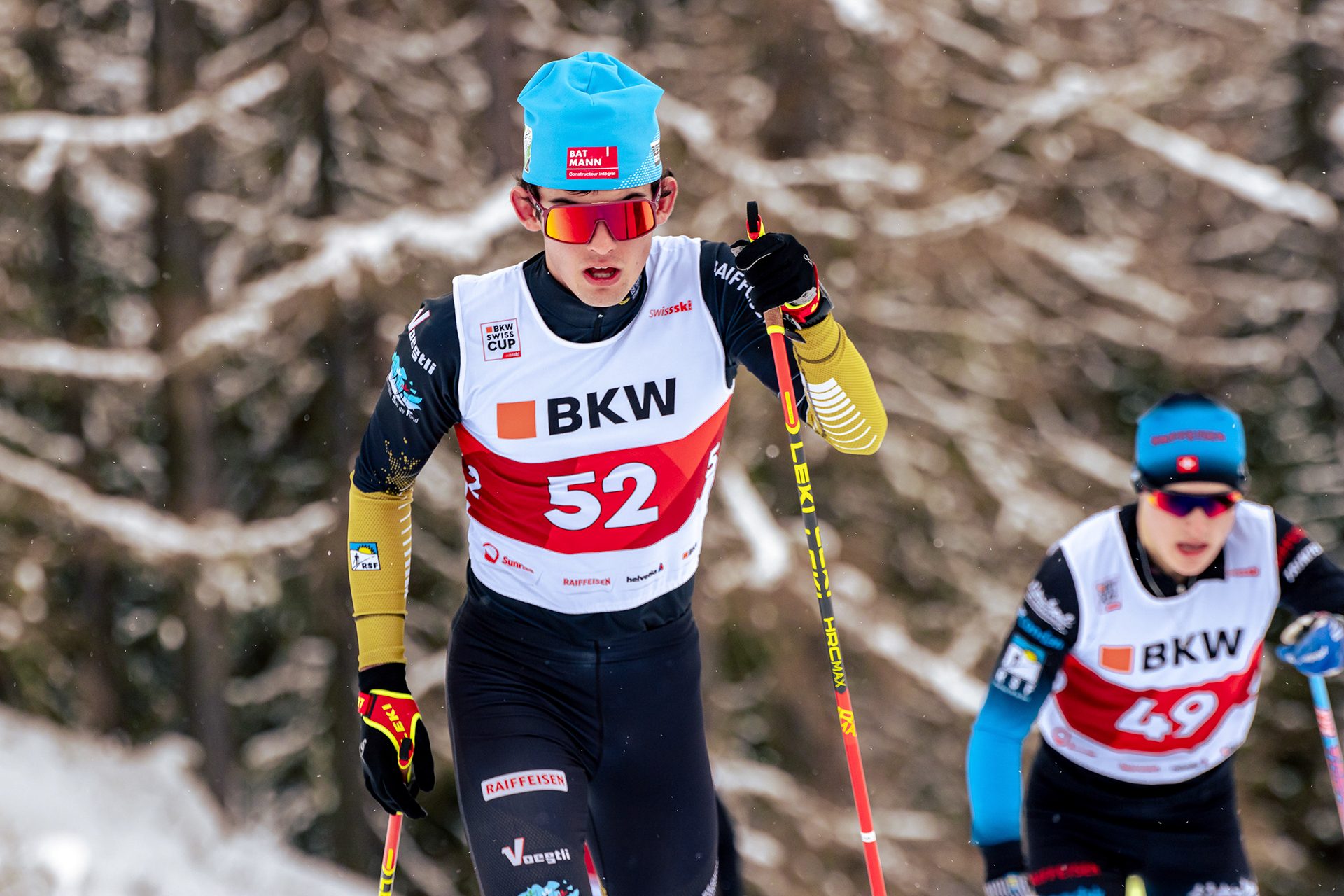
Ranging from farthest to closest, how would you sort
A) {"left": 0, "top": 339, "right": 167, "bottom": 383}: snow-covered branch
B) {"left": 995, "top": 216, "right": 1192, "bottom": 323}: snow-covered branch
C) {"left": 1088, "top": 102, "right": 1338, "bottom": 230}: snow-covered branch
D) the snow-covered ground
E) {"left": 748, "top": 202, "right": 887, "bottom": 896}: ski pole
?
{"left": 995, "top": 216, "right": 1192, "bottom": 323}: snow-covered branch, {"left": 1088, "top": 102, "right": 1338, "bottom": 230}: snow-covered branch, {"left": 0, "top": 339, "right": 167, "bottom": 383}: snow-covered branch, the snow-covered ground, {"left": 748, "top": 202, "right": 887, "bottom": 896}: ski pole

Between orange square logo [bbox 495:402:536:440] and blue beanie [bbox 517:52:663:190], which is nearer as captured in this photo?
blue beanie [bbox 517:52:663:190]

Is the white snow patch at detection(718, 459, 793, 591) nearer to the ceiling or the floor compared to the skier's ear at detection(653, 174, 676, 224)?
nearer to the floor

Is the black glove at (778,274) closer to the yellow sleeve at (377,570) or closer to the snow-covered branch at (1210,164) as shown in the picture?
the yellow sleeve at (377,570)

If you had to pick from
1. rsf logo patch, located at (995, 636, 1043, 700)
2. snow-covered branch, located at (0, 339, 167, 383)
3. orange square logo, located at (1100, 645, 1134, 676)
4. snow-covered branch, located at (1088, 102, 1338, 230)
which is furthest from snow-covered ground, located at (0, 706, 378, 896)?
snow-covered branch, located at (1088, 102, 1338, 230)

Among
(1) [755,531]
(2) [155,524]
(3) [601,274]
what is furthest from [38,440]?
(3) [601,274]

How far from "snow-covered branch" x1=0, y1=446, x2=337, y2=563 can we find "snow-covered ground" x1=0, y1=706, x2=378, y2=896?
170 cm

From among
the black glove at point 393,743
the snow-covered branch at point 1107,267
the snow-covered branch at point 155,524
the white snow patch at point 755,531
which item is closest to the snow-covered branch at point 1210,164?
the snow-covered branch at point 1107,267

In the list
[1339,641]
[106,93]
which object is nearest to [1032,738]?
[1339,641]

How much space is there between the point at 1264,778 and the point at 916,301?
5555 millimetres

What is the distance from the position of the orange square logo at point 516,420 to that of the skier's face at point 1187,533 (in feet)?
5.27

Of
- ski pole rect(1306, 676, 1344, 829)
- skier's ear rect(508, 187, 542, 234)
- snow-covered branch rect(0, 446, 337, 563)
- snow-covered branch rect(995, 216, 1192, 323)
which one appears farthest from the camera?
snow-covered branch rect(995, 216, 1192, 323)

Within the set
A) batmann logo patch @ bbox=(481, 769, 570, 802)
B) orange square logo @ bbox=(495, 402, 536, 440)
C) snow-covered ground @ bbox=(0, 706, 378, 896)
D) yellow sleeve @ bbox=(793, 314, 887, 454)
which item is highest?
yellow sleeve @ bbox=(793, 314, 887, 454)

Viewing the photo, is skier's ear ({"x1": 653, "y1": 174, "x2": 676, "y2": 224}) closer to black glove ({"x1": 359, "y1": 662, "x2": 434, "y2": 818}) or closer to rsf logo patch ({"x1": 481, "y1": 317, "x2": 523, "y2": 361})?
rsf logo patch ({"x1": 481, "y1": 317, "x2": 523, "y2": 361})

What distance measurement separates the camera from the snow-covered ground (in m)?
6.96
